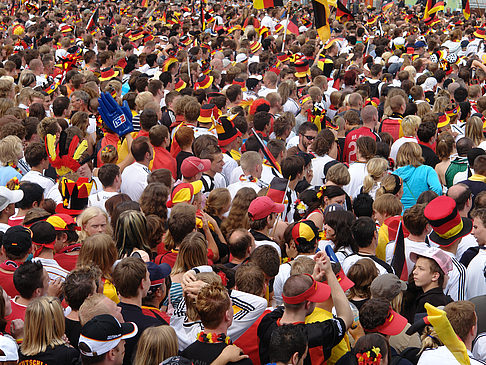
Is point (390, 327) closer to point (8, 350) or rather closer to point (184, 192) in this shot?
point (8, 350)

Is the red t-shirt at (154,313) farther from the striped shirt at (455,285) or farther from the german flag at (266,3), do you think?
the german flag at (266,3)

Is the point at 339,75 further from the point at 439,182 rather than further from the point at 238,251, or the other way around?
the point at 238,251

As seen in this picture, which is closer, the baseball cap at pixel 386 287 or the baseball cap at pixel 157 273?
the baseball cap at pixel 386 287

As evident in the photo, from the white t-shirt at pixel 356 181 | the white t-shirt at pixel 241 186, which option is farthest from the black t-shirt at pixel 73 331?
the white t-shirt at pixel 356 181

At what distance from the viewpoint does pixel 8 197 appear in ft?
20.1

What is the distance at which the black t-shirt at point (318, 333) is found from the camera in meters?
4.01

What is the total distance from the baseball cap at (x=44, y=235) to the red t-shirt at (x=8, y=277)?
0.32m

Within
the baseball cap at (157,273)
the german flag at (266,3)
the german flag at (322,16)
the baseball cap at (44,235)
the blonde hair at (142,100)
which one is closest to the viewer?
the baseball cap at (157,273)

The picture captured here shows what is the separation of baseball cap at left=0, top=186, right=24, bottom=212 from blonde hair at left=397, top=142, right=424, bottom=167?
447 cm

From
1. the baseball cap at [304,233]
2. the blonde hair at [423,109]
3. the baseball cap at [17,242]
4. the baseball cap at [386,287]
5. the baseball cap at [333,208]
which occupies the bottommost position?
the blonde hair at [423,109]

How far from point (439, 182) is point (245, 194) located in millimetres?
2723

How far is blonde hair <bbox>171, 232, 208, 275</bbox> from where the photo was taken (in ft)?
16.8

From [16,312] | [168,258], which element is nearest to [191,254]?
[168,258]

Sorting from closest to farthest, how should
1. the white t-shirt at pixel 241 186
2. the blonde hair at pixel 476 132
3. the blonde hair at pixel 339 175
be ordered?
the blonde hair at pixel 339 175
the white t-shirt at pixel 241 186
the blonde hair at pixel 476 132
